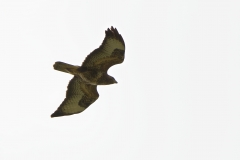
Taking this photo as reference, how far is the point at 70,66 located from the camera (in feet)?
48.4

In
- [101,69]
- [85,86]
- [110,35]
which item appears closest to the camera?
[110,35]

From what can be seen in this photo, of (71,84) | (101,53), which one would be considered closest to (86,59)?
(101,53)

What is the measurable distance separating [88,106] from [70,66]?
7.09 feet

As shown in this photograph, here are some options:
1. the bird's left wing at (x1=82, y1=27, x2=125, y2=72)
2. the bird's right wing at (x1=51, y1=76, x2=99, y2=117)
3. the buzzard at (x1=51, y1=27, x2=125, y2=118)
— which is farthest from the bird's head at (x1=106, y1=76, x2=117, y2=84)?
the bird's right wing at (x1=51, y1=76, x2=99, y2=117)

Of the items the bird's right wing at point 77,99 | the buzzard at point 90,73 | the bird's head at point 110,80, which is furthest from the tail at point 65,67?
the bird's right wing at point 77,99

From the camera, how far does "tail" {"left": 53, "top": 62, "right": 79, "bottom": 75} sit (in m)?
14.6

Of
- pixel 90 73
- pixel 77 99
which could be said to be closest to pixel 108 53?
pixel 90 73

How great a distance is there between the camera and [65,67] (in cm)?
1467

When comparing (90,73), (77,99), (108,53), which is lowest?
(77,99)

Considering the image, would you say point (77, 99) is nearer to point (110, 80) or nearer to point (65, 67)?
point (110, 80)

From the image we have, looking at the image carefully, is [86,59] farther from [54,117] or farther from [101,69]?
[54,117]

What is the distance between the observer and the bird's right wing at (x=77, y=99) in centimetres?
1616

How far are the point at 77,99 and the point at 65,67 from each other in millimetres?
1979

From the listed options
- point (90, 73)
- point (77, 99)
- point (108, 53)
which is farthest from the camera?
point (77, 99)
